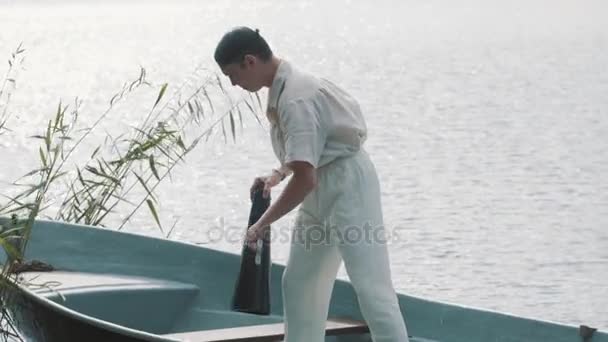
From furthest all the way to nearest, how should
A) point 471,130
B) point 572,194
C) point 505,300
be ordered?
point 471,130 → point 572,194 → point 505,300

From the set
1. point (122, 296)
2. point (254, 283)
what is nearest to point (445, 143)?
point (122, 296)

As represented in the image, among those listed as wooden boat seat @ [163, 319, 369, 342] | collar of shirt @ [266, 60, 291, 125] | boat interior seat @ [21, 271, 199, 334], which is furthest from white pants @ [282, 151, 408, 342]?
boat interior seat @ [21, 271, 199, 334]

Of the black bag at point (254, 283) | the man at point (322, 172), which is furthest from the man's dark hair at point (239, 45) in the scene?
the black bag at point (254, 283)

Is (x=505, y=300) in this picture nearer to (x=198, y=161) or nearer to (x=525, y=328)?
(x=525, y=328)

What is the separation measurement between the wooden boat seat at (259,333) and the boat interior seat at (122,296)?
0.64 meters

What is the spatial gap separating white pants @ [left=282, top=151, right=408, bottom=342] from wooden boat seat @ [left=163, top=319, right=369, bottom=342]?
59 cm

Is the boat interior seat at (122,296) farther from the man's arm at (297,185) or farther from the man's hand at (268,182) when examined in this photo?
the man's arm at (297,185)

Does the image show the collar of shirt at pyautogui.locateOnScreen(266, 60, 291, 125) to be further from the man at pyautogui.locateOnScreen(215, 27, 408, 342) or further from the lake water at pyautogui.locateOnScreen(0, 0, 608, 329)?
the lake water at pyautogui.locateOnScreen(0, 0, 608, 329)

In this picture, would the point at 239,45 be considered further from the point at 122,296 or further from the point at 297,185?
the point at 122,296

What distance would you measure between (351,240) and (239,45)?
0.69 m

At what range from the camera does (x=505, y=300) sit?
10.7m

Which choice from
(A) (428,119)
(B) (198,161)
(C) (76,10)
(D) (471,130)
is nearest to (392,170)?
(B) (198,161)

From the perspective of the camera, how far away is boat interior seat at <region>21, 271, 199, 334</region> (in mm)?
6234

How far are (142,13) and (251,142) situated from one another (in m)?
44.8
